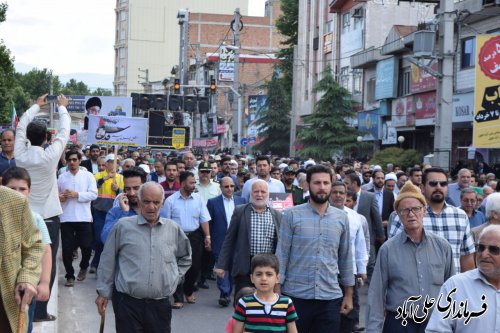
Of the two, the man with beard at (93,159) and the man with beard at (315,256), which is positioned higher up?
the man with beard at (93,159)

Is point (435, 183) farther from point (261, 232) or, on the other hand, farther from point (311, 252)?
point (261, 232)

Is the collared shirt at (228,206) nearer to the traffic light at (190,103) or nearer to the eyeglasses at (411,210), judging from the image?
the eyeglasses at (411,210)

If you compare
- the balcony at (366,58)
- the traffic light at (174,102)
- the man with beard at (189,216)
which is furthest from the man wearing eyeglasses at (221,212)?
the balcony at (366,58)

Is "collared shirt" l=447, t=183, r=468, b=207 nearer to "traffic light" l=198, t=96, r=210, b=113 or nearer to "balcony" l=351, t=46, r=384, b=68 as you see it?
"traffic light" l=198, t=96, r=210, b=113

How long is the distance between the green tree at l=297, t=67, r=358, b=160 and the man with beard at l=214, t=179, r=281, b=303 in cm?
3235

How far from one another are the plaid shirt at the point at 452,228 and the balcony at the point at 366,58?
36547 millimetres

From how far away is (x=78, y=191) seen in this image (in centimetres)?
1366

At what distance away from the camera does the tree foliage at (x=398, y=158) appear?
111ft

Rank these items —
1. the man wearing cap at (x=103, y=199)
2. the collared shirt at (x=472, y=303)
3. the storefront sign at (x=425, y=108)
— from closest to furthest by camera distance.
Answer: the collared shirt at (x=472, y=303) → the man wearing cap at (x=103, y=199) → the storefront sign at (x=425, y=108)

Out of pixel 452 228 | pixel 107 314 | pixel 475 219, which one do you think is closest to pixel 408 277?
pixel 452 228

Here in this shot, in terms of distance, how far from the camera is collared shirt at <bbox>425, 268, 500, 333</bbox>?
512 cm

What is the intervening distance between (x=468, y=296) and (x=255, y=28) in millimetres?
107084

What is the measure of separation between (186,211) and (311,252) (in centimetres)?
540

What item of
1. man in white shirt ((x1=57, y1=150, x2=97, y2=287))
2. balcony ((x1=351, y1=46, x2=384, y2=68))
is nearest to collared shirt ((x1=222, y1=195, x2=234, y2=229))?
man in white shirt ((x1=57, y1=150, x2=97, y2=287))
